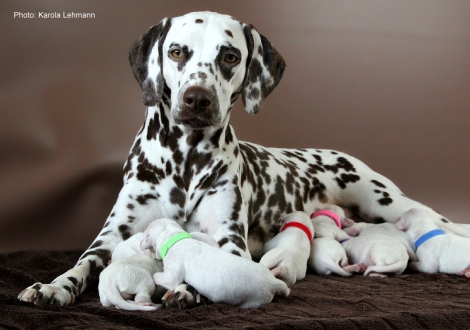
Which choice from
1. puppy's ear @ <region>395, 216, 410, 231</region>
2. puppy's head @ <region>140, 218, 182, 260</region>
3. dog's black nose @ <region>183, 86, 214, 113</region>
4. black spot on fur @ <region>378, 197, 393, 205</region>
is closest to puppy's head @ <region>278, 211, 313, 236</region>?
puppy's ear @ <region>395, 216, 410, 231</region>

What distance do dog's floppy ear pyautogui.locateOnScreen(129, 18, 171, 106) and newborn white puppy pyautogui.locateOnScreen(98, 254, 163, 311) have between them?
1.10 m

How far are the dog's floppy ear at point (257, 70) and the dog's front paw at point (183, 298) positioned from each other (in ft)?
4.21

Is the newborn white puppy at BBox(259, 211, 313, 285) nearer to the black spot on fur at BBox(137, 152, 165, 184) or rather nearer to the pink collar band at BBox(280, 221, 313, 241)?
the pink collar band at BBox(280, 221, 313, 241)

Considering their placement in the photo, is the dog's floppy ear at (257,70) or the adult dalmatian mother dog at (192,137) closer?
the adult dalmatian mother dog at (192,137)

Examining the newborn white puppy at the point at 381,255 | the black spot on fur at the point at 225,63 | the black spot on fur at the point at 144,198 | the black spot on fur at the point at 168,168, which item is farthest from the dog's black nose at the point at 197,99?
the newborn white puppy at the point at 381,255

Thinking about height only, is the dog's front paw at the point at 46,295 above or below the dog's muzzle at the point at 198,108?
below

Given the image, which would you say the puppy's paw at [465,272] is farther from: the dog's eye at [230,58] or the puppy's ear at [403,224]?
the dog's eye at [230,58]

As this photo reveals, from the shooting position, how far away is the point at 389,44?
20.1ft

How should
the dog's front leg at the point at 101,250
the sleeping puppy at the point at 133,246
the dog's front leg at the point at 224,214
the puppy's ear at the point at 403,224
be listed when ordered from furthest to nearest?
the puppy's ear at the point at 403,224 < the dog's front leg at the point at 224,214 < the sleeping puppy at the point at 133,246 < the dog's front leg at the point at 101,250

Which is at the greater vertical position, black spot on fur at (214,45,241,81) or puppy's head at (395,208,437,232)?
black spot on fur at (214,45,241,81)

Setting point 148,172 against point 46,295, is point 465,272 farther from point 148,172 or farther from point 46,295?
point 46,295

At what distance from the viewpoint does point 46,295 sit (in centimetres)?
294

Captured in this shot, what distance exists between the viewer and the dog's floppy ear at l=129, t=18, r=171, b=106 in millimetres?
3674

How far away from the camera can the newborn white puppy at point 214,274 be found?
2695mm
